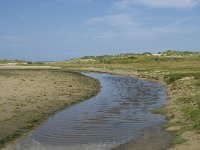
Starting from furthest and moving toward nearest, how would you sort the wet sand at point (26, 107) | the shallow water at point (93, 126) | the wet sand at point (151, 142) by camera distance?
1. the wet sand at point (26, 107)
2. the shallow water at point (93, 126)
3. the wet sand at point (151, 142)

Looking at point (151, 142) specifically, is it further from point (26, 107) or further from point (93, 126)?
point (26, 107)

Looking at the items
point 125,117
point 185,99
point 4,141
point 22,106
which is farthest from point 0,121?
point 185,99

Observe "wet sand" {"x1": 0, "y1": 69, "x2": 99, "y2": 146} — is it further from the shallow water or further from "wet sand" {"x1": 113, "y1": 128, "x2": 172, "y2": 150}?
"wet sand" {"x1": 113, "y1": 128, "x2": 172, "y2": 150}

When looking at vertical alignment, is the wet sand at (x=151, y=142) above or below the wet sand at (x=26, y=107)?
below

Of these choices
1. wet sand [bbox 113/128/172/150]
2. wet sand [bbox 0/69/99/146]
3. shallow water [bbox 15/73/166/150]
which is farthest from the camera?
wet sand [bbox 0/69/99/146]

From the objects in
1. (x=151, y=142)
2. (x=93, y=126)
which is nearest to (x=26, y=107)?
(x=93, y=126)

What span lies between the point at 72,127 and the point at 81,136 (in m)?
3.05

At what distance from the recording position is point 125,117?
3200 cm

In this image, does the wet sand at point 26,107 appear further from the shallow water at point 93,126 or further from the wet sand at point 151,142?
the wet sand at point 151,142

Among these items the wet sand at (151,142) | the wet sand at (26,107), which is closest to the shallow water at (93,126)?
the wet sand at (151,142)

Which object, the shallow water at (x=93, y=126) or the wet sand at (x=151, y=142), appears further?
the shallow water at (x=93, y=126)

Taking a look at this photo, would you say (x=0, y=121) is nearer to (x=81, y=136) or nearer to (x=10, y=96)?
(x=81, y=136)

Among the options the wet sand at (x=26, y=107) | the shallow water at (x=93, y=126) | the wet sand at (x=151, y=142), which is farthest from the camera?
the wet sand at (x=26, y=107)

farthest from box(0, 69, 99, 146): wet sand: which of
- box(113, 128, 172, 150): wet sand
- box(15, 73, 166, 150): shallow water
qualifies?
box(113, 128, 172, 150): wet sand
